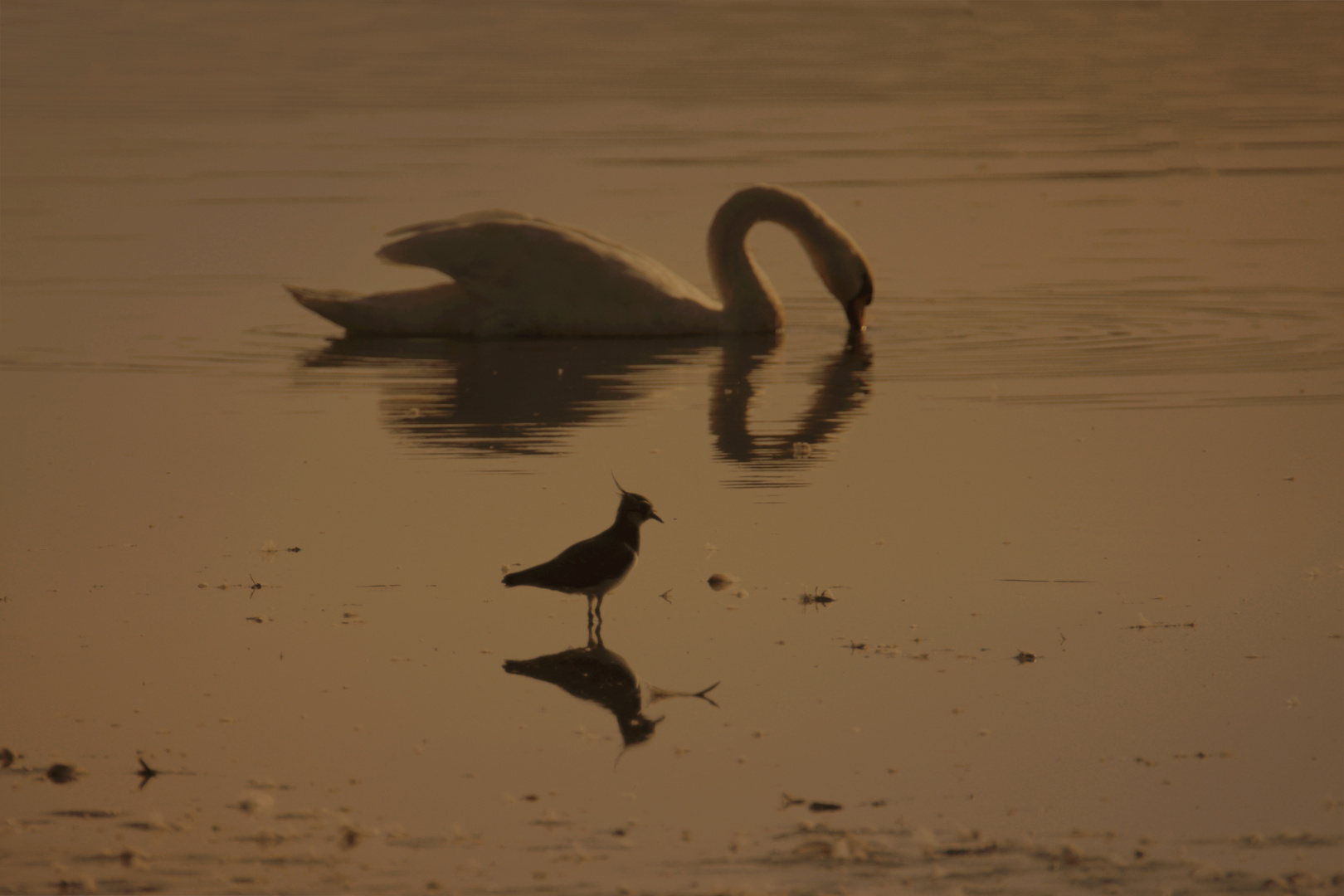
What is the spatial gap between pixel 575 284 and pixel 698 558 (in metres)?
6.00

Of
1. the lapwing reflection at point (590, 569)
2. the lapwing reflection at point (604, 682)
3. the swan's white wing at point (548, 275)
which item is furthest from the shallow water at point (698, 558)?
the swan's white wing at point (548, 275)

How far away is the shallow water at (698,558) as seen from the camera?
5551 millimetres

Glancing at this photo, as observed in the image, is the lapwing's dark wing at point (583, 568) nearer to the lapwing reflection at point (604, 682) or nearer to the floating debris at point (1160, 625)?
the lapwing reflection at point (604, 682)

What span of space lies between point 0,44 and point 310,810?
4315 centimetres

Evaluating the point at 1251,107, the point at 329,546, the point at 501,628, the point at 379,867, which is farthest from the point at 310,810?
the point at 1251,107

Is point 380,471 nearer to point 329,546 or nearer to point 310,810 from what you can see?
point 329,546

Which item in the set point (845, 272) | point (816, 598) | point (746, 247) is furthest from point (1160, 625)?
point (746, 247)

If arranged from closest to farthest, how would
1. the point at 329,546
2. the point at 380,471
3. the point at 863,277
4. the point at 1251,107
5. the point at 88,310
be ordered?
the point at 329,546 → the point at 380,471 → the point at 863,277 → the point at 88,310 → the point at 1251,107

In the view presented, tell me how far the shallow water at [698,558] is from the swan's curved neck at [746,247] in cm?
27

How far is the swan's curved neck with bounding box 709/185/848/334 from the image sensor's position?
14.3 metres

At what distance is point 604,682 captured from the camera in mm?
6711

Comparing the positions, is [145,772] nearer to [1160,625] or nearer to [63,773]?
[63,773]

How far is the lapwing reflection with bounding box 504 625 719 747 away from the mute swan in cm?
694

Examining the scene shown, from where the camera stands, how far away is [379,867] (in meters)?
5.30
